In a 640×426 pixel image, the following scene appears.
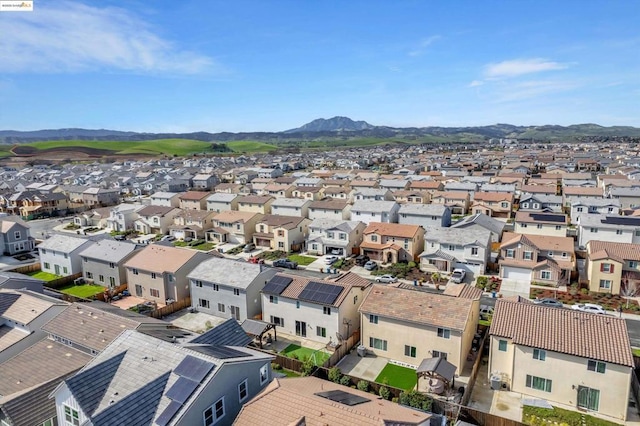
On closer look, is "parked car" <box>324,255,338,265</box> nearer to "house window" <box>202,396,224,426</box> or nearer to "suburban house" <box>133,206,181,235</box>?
"suburban house" <box>133,206,181,235</box>

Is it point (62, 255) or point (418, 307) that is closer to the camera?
point (418, 307)

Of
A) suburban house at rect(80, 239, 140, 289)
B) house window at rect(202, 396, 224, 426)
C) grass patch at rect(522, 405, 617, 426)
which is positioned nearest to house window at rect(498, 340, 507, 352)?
grass patch at rect(522, 405, 617, 426)

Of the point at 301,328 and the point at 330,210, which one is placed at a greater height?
the point at 330,210

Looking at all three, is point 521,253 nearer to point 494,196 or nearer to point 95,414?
point 494,196

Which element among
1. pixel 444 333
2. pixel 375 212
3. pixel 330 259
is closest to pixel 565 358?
pixel 444 333

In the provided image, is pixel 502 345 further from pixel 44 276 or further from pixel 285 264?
pixel 44 276

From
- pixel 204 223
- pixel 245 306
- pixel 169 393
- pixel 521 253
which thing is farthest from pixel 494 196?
pixel 169 393

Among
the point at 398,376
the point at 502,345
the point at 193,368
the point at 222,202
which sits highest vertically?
the point at 193,368
